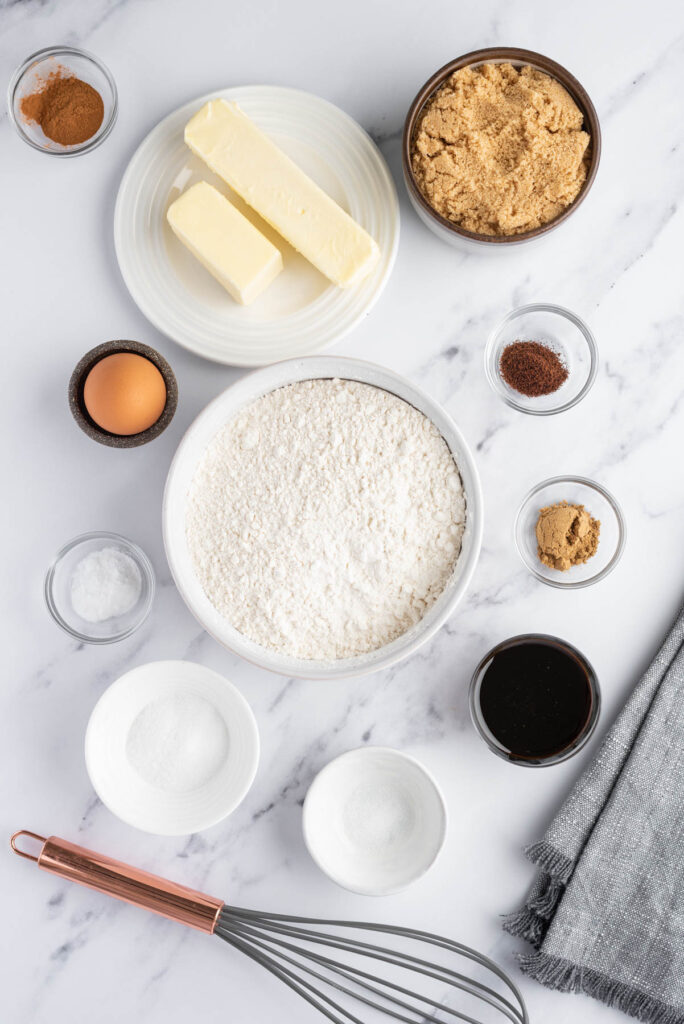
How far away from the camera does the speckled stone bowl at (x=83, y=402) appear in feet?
3.49

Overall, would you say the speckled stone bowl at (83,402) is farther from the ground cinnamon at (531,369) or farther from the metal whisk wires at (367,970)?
the metal whisk wires at (367,970)

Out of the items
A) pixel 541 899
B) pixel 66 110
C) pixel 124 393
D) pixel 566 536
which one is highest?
pixel 66 110

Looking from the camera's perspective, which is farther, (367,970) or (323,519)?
(367,970)

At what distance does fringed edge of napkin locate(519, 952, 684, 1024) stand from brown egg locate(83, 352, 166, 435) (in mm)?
928

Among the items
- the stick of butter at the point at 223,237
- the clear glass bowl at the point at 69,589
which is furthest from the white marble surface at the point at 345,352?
the stick of butter at the point at 223,237

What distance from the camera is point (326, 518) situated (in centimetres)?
104

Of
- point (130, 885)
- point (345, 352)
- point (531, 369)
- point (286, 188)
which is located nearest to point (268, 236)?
point (286, 188)

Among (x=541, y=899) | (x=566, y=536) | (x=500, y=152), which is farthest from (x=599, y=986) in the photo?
(x=500, y=152)

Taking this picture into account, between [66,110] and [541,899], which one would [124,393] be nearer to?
[66,110]

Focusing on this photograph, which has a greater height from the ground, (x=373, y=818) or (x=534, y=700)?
(x=534, y=700)

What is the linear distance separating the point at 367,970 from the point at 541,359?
36.0 inches

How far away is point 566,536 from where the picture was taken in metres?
1.11

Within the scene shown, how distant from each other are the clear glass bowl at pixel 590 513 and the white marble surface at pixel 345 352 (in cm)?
3

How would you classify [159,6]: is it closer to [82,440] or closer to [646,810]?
[82,440]
